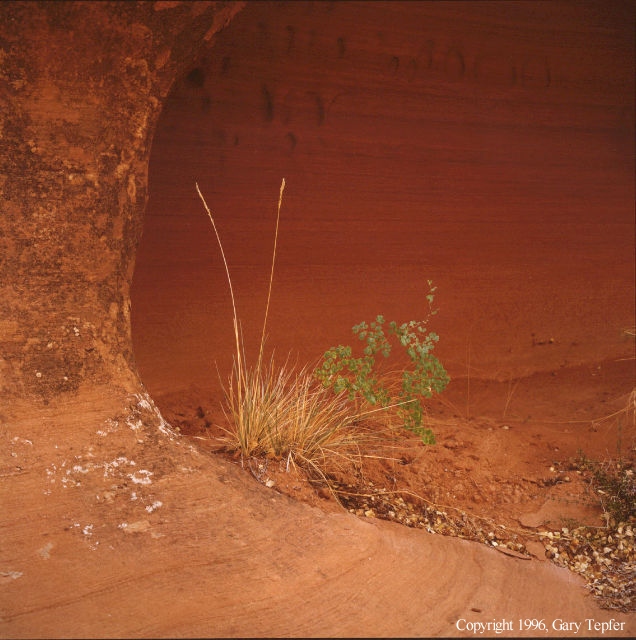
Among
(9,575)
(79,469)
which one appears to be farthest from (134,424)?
(9,575)

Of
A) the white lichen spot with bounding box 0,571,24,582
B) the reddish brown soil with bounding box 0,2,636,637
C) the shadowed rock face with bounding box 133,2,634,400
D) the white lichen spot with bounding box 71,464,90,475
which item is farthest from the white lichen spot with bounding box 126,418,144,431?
A: the shadowed rock face with bounding box 133,2,634,400

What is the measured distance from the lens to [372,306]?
17.9 feet

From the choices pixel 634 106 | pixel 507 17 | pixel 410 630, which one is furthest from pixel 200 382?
pixel 634 106

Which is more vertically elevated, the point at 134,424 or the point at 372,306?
the point at 134,424

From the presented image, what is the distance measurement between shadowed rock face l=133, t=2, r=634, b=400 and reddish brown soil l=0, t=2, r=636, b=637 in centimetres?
2

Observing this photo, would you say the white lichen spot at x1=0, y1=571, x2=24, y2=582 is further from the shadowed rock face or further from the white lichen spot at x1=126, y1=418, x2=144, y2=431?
the shadowed rock face

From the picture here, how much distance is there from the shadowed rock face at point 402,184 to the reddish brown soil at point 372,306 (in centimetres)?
2

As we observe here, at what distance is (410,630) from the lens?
242cm

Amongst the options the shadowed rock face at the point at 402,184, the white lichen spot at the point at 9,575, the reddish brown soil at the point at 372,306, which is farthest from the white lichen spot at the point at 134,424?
the shadowed rock face at the point at 402,184

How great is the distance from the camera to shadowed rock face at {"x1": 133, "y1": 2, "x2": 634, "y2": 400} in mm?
4863

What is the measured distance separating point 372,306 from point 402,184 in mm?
856

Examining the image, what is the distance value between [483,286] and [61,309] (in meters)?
3.53

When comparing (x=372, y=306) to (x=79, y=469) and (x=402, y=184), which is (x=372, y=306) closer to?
(x=402, y=184)

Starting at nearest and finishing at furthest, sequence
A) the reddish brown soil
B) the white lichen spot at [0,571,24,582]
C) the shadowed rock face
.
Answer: the white lichen spot at [0,571,24,582]
the reddish brown soil
the shadowed rock face
